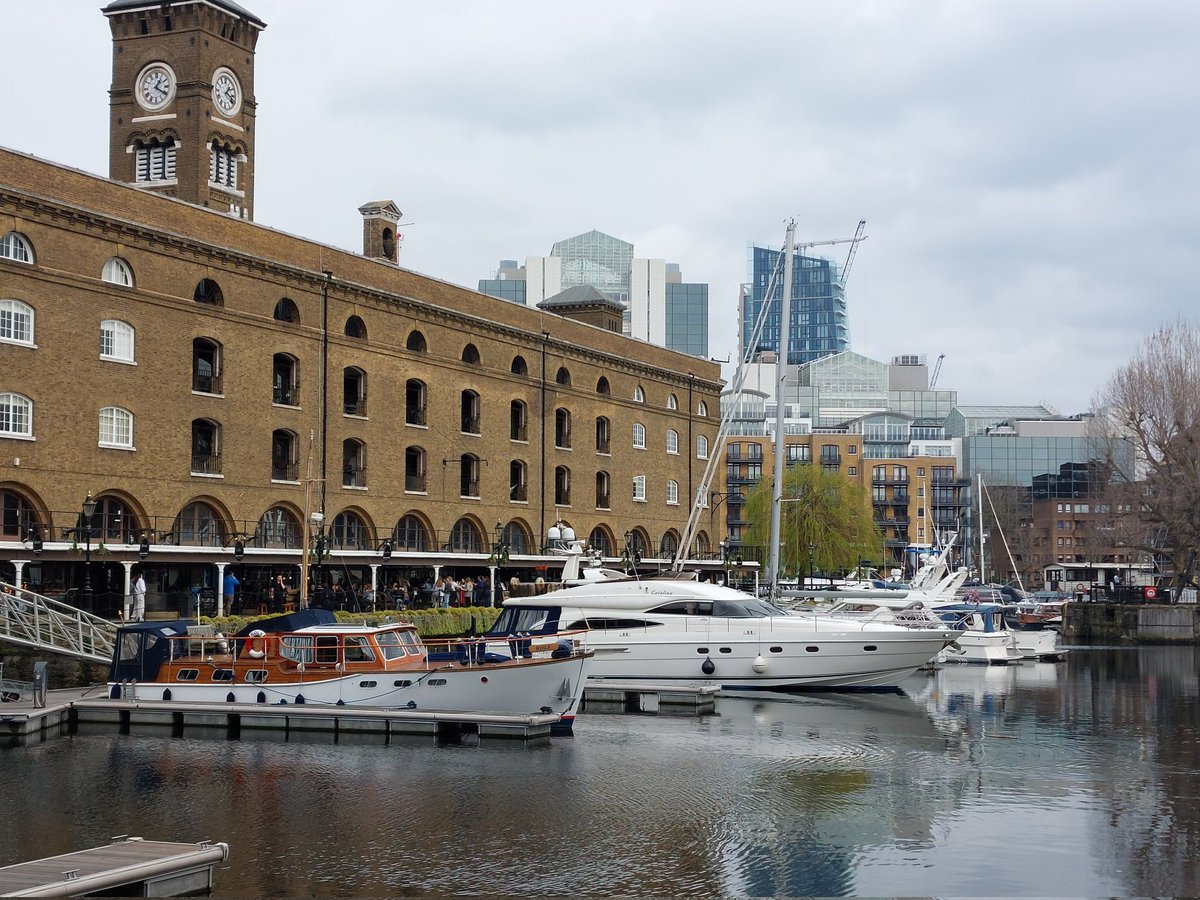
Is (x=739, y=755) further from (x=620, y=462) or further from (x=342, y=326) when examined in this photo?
(x=620, y=462)

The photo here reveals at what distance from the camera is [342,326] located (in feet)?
166

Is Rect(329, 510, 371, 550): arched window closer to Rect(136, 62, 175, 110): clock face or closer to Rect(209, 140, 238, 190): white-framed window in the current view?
Rect(209, 140, 238, 190): white-framed window

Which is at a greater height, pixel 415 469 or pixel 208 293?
pixel 208 293

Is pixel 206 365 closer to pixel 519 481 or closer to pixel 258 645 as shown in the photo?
pixel 519 481

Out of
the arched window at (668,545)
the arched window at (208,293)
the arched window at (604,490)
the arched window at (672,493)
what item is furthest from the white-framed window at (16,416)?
the arched window at (672,493)

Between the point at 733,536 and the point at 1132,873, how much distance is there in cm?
11766

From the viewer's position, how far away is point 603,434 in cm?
6662

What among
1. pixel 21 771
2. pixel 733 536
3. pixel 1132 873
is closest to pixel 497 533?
pixel 21 771

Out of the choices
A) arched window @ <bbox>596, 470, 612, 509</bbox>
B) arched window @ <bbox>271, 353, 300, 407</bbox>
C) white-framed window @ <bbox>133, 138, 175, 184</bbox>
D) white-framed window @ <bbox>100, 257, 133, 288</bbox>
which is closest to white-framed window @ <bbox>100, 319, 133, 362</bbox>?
white-framed window @ <bbox>100, 257, 133, 288</bbox>

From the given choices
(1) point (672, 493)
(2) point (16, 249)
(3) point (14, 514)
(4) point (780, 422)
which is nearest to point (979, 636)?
(4) point (780, 422)

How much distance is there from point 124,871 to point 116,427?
29594 millimetres

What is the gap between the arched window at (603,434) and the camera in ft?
217

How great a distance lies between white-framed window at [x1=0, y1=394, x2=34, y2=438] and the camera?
38406 millimetres

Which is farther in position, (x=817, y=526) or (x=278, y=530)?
(x=817, y=526)
